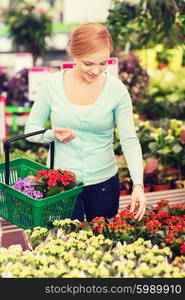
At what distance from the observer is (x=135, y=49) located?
274 inches

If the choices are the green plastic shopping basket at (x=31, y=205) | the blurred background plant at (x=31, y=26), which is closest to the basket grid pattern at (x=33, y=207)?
the green plastic shopping basket at (x=31, y=205)

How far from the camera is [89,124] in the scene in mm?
2691

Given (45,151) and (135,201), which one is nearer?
(135,201)

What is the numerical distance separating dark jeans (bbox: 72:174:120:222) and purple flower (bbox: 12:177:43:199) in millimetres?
255

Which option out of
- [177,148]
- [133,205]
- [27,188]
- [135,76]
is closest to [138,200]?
[133,205]

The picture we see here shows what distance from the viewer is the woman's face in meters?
2.56

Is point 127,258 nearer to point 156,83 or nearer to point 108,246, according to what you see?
point 108,246

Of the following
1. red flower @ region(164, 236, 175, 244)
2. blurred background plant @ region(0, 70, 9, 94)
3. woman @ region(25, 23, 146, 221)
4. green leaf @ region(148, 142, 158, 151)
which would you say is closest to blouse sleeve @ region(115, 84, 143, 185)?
woman @ region(25, 23, 146, 221)

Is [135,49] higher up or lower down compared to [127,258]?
higher up

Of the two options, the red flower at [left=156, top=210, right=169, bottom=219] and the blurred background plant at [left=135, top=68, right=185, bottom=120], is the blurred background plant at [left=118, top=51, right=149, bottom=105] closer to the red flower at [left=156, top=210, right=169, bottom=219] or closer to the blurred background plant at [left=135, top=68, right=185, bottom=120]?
the blurred background plant at [left=135, top=68, right=185, bottom=120]

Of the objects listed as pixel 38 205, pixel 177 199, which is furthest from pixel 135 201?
pixel 177 199

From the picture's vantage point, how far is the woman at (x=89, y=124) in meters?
2.69

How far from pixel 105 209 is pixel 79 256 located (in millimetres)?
568

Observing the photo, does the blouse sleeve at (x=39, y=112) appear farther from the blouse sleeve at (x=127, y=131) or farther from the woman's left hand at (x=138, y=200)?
the woman's left hand at (x=138, y=200)
